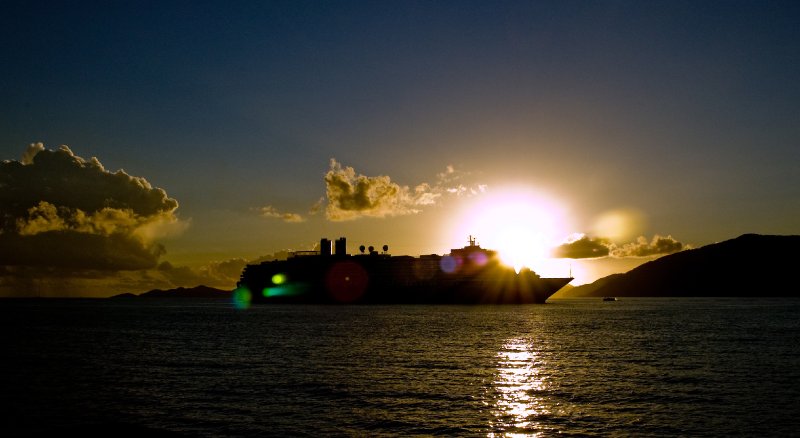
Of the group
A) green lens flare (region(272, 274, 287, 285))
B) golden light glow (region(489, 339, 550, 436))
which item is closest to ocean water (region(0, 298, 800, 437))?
golden light glow (region(489, 339, 550, 436))

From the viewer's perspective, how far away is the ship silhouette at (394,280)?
16138 cm

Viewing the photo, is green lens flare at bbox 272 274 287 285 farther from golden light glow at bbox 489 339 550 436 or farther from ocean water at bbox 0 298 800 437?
golden light glow at bbox 489 339 550 436

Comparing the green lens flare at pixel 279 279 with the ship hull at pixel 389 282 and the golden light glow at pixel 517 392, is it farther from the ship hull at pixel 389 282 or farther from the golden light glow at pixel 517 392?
the golden light glow at pixel 517 392

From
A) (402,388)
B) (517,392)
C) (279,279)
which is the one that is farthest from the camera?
(279,279)

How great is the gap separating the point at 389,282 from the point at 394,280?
63.7 inches

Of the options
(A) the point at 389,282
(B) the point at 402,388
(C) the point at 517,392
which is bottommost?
(C) the point at 517,392

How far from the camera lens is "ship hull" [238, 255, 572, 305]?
161625 mm

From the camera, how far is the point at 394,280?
172875 mm

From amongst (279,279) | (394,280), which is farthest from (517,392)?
(279,279)

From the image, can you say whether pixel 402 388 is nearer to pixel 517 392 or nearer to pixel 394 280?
pixel 517 392

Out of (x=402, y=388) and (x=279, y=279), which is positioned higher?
(x=279, y=279)

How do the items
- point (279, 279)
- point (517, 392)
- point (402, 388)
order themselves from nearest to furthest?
point (517, 392)
point (402, 388)
point (279, 279)

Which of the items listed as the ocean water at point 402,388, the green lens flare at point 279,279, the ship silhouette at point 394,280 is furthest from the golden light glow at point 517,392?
the green lens flare at point 279,279

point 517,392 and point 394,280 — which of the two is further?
point 394,280
